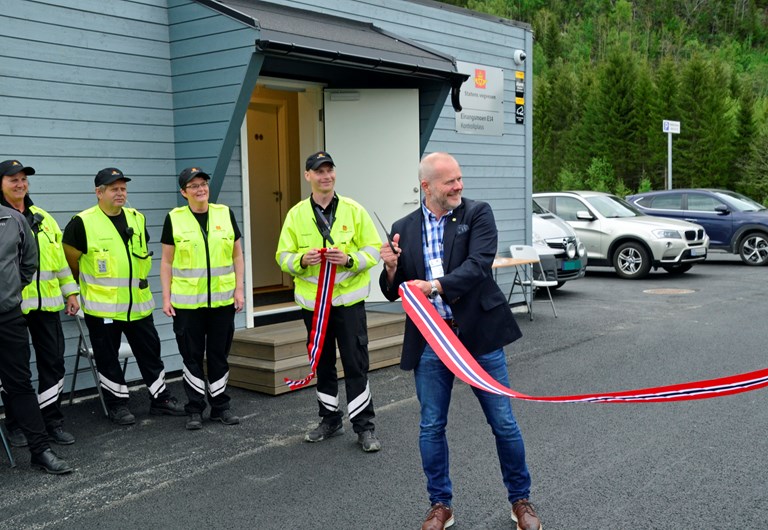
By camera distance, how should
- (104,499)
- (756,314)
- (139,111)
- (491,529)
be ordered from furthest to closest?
1. (756,314)
2. (139,111)
3. (104,499)
4. (491,529)

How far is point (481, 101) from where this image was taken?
1038cm

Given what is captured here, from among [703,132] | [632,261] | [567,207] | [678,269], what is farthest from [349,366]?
[703,132]

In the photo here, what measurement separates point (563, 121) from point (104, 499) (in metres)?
53.8

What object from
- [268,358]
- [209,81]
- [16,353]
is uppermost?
[209,81]

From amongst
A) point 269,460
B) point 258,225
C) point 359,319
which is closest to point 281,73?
point 258,225

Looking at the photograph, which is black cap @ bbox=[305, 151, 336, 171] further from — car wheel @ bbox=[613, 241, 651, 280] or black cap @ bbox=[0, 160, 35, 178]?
car wheel @ bbox=[613, 241, 651, 280]

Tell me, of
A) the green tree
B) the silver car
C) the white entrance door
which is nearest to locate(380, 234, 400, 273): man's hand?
the white entrance door

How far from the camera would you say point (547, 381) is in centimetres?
691

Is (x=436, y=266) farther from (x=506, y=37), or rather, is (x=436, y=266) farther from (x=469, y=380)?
(x=506, y=37)

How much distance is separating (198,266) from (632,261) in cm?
1083

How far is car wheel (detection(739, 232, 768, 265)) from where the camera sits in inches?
640

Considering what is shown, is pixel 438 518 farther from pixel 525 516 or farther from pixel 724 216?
pixel 724 216

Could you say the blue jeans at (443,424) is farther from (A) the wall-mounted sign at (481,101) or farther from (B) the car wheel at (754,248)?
(B) the car wheel at (754,248)

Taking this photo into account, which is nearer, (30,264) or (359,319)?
(30,264)
